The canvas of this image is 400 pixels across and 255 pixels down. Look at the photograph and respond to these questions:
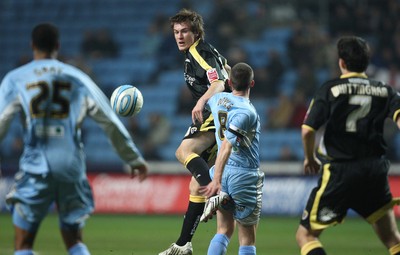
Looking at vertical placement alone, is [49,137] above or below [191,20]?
below

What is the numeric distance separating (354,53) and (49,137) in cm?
223

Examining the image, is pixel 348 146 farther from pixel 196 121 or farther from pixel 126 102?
pixel 126 102

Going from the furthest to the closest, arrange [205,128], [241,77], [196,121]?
[205,128], [196,121], [241,77]

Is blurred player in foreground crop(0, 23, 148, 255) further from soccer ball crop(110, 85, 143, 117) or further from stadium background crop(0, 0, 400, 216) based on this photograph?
stadium background crop(0, 0, 400, 216)

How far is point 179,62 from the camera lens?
19438 millimetres

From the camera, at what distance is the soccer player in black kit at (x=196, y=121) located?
7801 mm

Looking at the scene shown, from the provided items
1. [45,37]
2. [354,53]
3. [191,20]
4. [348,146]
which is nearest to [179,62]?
[191,20]

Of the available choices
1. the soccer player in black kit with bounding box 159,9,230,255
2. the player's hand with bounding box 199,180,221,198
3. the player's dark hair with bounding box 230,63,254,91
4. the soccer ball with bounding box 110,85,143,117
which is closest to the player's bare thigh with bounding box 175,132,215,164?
the soccer player in black kit with bounding box 159,9,230,255

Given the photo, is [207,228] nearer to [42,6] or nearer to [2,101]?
[2,101]

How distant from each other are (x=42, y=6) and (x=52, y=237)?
11369mm

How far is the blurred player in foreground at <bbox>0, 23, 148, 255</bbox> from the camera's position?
220 inches

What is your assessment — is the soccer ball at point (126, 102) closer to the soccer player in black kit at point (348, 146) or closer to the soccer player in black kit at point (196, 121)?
the soccer player in black kit at point (196, 121)

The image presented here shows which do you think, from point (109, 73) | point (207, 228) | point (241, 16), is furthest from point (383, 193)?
point (109, 73)

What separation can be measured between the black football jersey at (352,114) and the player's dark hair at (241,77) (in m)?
0.96
